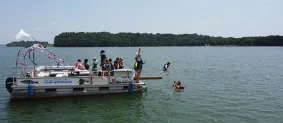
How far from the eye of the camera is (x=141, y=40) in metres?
182

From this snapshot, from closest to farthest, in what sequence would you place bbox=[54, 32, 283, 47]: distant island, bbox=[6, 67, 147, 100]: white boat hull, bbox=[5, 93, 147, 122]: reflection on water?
1. bbox=[5, 93, 147, 122]: reflection on water
2. bbox=[6, 67, 147, 100]: white boat hull
3. bbox=[54, 32, 283, 47]: distant island

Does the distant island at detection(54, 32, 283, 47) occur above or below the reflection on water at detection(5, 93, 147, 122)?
above

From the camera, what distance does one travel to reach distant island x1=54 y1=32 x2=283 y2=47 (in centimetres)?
16588

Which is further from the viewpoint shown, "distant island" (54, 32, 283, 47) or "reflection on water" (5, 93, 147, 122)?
"distant island" (54, 32, 283, 47)

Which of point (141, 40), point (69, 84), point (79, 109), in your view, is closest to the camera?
point (79, 109)

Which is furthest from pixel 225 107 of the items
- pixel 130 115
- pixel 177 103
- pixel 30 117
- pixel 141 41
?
pixel 141 41

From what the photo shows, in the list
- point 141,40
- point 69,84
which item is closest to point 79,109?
point 69,84

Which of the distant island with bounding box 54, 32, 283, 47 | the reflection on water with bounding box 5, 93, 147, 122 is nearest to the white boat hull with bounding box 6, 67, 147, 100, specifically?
the reflection on water with bounding box 5, 93, 147, 122

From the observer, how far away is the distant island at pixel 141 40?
166m

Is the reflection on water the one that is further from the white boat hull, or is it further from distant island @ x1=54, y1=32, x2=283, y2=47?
distant island @ x1=54, y1=32, x2=283, y2=47

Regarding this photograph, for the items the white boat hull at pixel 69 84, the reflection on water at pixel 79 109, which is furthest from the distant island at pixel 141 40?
the reflection on water at pixel 79 109

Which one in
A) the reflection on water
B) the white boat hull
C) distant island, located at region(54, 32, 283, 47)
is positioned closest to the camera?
the reflection on water

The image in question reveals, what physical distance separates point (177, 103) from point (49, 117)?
6.82m

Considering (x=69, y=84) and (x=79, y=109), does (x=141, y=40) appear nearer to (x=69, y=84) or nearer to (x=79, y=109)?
(x=69, y=84)
